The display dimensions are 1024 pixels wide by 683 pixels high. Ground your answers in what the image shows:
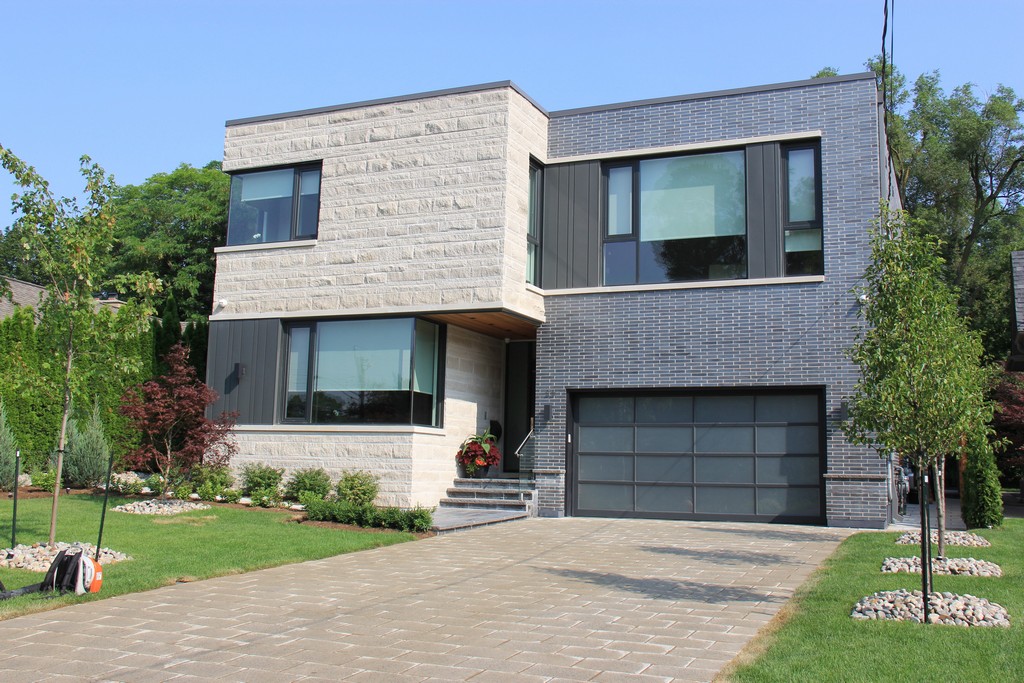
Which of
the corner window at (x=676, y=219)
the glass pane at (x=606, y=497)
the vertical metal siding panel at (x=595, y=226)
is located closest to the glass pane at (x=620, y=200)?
the corner window at (x=676, y=219)

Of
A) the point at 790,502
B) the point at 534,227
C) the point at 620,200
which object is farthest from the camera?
the point at 534,227

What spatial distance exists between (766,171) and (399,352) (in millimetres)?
6943

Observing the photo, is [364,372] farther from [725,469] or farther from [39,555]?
[39,555]

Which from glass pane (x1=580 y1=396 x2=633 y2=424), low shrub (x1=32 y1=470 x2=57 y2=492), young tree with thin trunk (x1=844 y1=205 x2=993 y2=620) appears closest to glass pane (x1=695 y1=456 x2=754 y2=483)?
glass pane (x1=580 y1=396 x2=633 y2=424)

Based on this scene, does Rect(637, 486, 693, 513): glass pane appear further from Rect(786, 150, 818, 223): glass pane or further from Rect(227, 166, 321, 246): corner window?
Rect(227, 166, 321, 246): corner window

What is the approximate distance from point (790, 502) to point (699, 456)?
163 centimetres

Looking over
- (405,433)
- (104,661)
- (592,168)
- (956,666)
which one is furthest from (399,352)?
(956,666)

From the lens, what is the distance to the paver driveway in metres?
5.83

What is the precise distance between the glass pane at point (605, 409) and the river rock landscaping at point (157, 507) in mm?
6526

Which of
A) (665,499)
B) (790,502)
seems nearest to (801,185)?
(790,502)

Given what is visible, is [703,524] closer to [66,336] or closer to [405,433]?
[405,433]

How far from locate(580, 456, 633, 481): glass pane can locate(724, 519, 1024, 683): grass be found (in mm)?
7007

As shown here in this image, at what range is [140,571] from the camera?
9.22 meters

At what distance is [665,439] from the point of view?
15.8 metres
